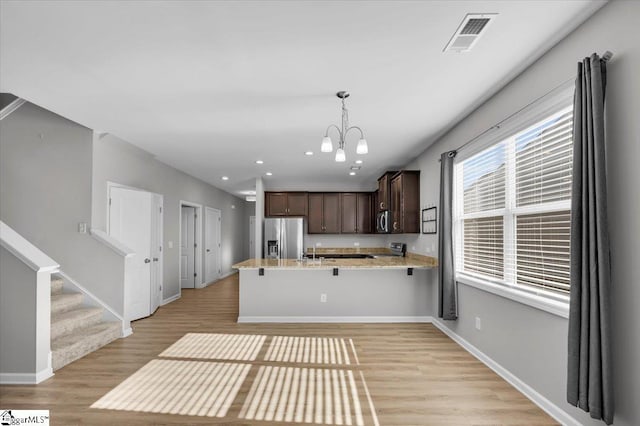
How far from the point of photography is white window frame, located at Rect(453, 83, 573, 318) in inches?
96.1

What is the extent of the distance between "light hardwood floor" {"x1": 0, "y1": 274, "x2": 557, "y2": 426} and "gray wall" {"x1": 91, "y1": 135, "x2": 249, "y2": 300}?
67.4 inches

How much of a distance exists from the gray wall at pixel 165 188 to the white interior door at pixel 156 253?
25 centimetres

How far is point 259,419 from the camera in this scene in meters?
2.49

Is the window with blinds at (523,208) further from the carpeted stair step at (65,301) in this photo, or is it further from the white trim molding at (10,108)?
the white trim molding at (10,108)

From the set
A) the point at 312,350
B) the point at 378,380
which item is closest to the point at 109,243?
the point at 312,350

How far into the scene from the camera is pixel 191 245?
805 centimetres

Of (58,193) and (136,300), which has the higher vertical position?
(58,193)

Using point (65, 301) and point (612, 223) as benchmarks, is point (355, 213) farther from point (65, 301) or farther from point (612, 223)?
point (612, 223)

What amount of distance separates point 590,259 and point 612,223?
0.25m

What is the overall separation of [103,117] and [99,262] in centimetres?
181

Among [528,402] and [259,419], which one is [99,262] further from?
[528,402]

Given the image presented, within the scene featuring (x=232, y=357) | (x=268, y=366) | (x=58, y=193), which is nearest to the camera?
(x=268, y=366)

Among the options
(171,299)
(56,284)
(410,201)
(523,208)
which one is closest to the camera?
(523,208)

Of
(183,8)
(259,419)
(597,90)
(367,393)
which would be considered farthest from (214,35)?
(367,393)
